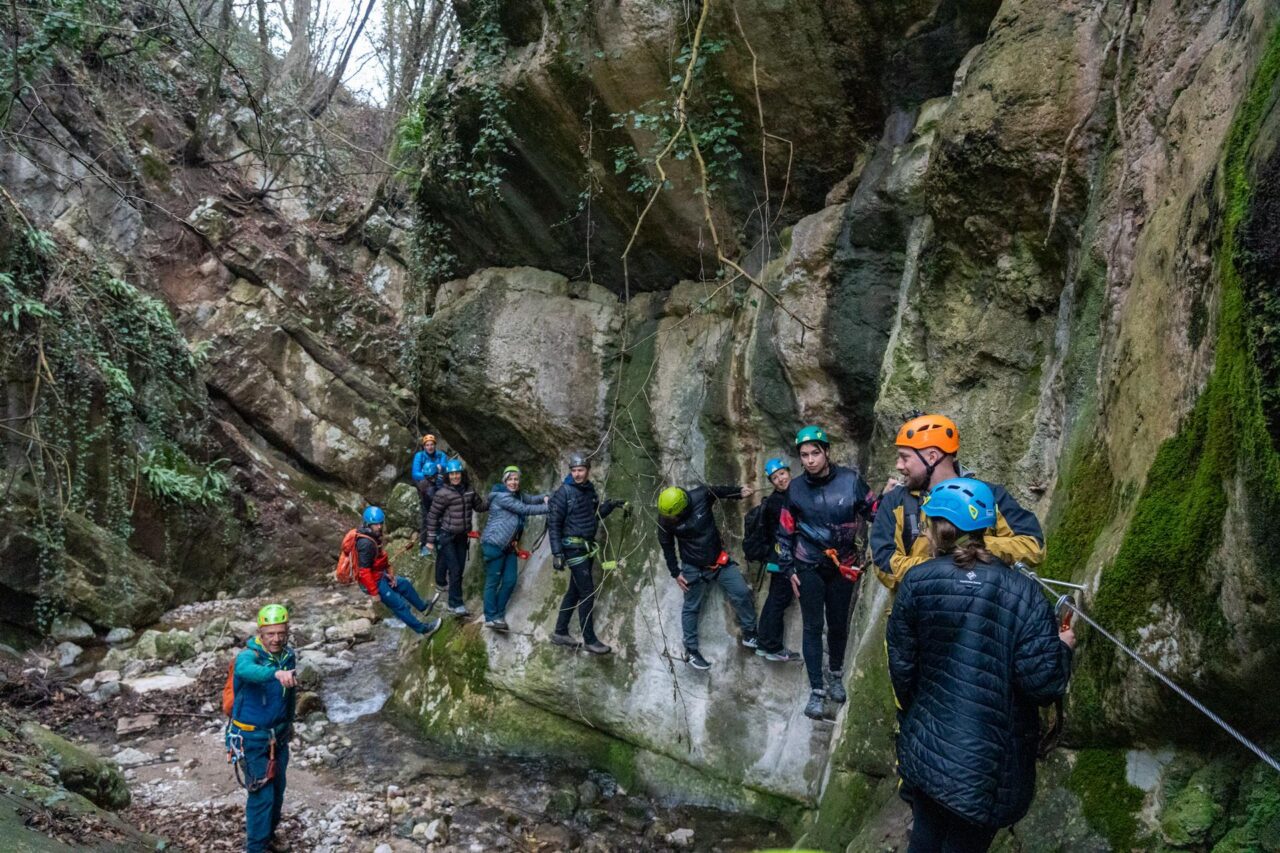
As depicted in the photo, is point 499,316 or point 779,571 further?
point 499,316

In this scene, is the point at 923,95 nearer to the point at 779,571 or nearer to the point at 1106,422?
the point at 1106,422

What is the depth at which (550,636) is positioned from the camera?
899cm

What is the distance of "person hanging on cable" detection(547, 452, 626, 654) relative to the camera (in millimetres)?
8484

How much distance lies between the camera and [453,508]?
991 cm

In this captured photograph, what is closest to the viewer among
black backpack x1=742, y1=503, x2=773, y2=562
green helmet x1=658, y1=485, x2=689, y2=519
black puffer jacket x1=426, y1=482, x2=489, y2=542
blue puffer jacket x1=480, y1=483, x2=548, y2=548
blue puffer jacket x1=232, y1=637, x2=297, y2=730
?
blue puffer jacket x1=232, y1=637, x2=297, y2=730

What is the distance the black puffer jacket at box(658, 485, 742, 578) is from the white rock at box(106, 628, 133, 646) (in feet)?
26.6

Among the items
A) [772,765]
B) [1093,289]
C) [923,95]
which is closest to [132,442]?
[772,765]

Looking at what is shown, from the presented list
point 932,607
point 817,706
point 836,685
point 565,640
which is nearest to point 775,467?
point 836,685

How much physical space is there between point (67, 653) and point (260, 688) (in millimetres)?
6527

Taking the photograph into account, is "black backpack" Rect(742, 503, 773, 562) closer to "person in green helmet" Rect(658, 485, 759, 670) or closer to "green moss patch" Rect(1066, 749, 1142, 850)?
"person in green helmet" Rect(658, 485, 759, 670)

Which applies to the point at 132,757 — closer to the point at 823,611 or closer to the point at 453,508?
the point at 453,508

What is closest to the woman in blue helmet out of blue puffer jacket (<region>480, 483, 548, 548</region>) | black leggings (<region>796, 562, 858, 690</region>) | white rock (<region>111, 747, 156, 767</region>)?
black leggings (<region>796, 562, 858, 690</region>)

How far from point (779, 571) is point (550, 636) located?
10.3ft

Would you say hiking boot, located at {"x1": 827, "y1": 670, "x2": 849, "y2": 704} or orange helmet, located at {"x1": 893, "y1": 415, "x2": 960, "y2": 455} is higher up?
orange helmet, located at {"x1": 893, "y1": 415, "x2": 960, "y2": 455}
